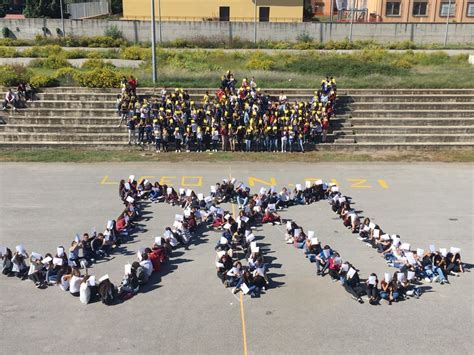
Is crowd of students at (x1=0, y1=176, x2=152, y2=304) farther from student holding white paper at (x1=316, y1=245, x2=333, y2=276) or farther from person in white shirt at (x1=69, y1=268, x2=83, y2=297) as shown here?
student holding white paper at (x1=316, y1=245, x2=333, y2=276)

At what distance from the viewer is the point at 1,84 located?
27953mm

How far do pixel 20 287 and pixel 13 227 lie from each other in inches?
159

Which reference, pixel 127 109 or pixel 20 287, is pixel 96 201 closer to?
pixel 20 287

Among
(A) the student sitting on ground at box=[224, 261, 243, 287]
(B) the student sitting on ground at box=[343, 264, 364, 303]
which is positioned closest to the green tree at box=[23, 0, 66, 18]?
(A) the student sitting on ground at box=[224, 261, 243, 287]

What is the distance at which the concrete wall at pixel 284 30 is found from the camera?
157 ft

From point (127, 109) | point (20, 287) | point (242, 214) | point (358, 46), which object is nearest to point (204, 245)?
point (242, 214)

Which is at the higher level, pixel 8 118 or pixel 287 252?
pixel 8 118

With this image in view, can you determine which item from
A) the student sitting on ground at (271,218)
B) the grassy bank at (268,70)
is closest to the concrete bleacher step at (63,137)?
the grassy bank at (268,70)

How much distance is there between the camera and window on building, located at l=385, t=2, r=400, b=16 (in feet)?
194

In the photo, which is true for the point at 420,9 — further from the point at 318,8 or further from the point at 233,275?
the point at 233,275

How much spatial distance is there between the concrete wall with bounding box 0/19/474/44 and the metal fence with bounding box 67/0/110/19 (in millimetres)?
10386

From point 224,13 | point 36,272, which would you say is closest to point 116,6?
point 224,13

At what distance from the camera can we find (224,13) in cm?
5578

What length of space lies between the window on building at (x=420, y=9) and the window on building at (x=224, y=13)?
22550 millimetres
